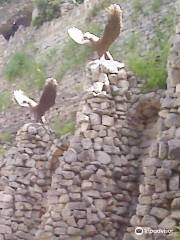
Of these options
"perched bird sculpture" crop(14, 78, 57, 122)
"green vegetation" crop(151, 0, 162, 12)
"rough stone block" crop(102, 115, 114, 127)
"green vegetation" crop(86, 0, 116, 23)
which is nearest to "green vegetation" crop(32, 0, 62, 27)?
"green vegetation" crop(86, 0, 116, 23)

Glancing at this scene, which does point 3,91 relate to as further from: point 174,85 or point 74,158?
point 174,85

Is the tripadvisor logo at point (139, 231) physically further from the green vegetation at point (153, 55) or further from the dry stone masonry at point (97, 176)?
the green vegetation at point (153, 55)

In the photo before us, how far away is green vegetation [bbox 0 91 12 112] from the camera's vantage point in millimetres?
19297

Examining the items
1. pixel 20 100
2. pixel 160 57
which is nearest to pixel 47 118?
pixel 20 100

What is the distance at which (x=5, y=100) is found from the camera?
1972cm

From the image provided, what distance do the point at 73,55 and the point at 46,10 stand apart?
13.4 feet

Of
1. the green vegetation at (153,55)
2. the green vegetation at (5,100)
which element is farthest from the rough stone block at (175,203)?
the green vegetation at (5,100)

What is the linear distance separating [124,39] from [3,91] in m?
5.93

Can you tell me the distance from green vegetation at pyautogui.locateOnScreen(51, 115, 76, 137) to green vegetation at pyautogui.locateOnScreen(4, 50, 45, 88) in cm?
355

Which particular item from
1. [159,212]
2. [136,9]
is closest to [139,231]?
[159,212]

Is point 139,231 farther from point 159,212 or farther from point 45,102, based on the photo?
point 45,102

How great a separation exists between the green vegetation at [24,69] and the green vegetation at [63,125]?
355cm

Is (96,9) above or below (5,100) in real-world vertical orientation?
above

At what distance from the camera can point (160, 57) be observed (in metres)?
12.7
